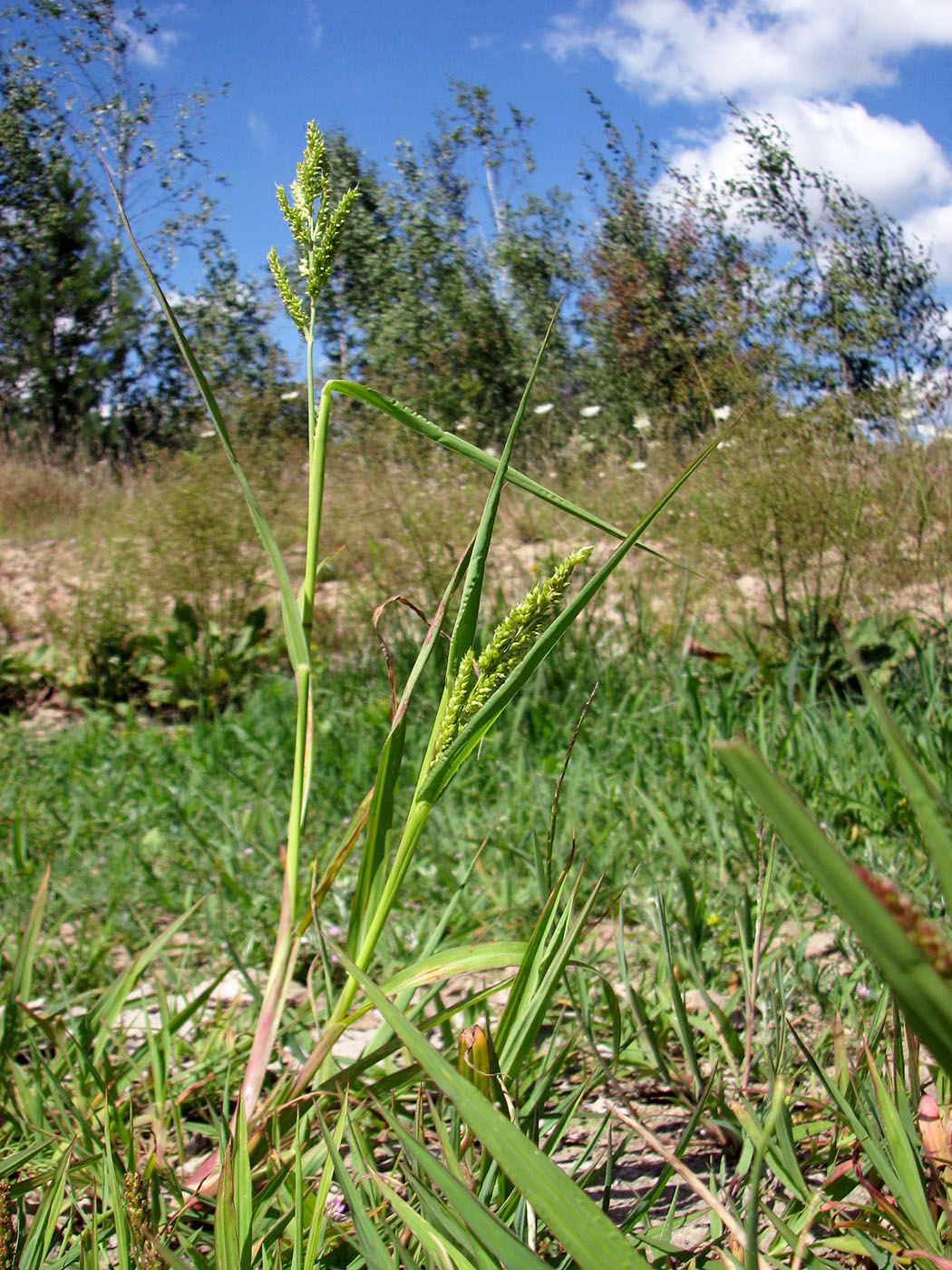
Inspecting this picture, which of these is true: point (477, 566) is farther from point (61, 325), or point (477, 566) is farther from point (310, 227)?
point (61, 325)

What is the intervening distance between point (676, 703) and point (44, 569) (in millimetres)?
4604

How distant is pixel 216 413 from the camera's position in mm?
655

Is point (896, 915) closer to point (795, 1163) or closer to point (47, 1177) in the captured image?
point (795, 1163)

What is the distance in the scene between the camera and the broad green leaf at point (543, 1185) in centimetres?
36

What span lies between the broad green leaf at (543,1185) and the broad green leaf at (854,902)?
0.19 m

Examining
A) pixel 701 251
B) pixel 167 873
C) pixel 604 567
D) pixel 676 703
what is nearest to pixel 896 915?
pixel 604 567

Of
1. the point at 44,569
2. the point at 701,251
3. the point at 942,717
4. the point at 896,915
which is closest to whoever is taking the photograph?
the point at 896,915

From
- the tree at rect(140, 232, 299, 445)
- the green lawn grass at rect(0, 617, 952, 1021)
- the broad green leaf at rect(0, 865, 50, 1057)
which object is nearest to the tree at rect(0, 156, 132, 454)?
the tree at rect(140, 232, 299, 445)

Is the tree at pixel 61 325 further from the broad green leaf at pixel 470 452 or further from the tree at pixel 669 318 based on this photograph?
the broad green leaf at pixel 470 452

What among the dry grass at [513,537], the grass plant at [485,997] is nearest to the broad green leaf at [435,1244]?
the grass plant at [485,997]

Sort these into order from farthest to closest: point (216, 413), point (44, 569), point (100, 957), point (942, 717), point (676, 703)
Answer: point (44, 569)
point (676, 703)
point (942, 717)
point (100, 957)
point (216, 413)

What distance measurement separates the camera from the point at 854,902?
22 centimetres

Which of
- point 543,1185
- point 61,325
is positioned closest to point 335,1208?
point 543,1185

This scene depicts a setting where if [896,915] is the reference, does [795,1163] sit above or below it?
below
